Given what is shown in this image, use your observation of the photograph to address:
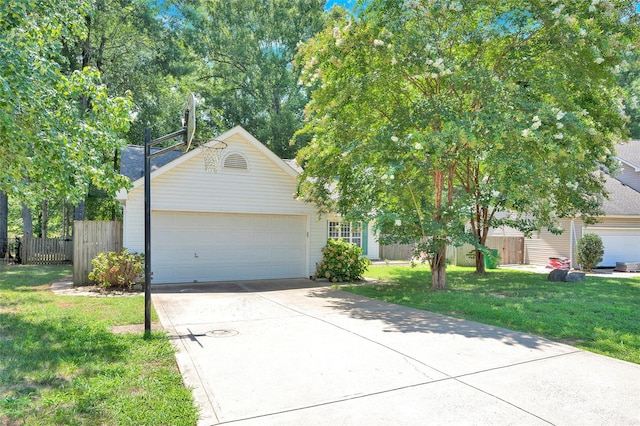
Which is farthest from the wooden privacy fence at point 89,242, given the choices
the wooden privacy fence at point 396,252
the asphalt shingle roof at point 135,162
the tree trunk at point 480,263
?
the wooden privacy fence at point 396,252

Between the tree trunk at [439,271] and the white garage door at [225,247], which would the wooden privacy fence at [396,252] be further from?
the tree trunk at [439,271]

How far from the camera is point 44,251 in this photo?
19.2 meters

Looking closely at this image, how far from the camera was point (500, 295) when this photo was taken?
10656 mm

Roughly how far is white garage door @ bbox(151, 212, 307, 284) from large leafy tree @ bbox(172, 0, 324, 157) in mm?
15622

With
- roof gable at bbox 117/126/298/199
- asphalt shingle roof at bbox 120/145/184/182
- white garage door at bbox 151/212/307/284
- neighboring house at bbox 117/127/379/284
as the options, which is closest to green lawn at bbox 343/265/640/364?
neighboring house at bbox 117/127/379/284

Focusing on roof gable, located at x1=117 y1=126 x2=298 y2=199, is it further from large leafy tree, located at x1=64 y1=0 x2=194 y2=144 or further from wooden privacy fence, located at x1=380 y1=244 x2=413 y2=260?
wooden privacy fence, located at x1=380 y1=244 x2=413 y2=260

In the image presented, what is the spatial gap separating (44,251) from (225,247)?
11410 millimetres

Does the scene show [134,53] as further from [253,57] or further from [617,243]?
[617,243]

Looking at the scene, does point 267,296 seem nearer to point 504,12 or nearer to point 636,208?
point 504,12

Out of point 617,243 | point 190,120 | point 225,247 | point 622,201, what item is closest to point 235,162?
point 225,247

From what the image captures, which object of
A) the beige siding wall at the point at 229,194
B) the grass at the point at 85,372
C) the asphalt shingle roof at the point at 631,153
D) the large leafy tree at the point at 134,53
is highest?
the large leafy tree at the point at 134,53

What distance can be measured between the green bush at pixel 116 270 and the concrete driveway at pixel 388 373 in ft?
12.6

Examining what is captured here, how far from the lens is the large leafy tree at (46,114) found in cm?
570

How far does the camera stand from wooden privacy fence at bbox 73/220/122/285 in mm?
11414
